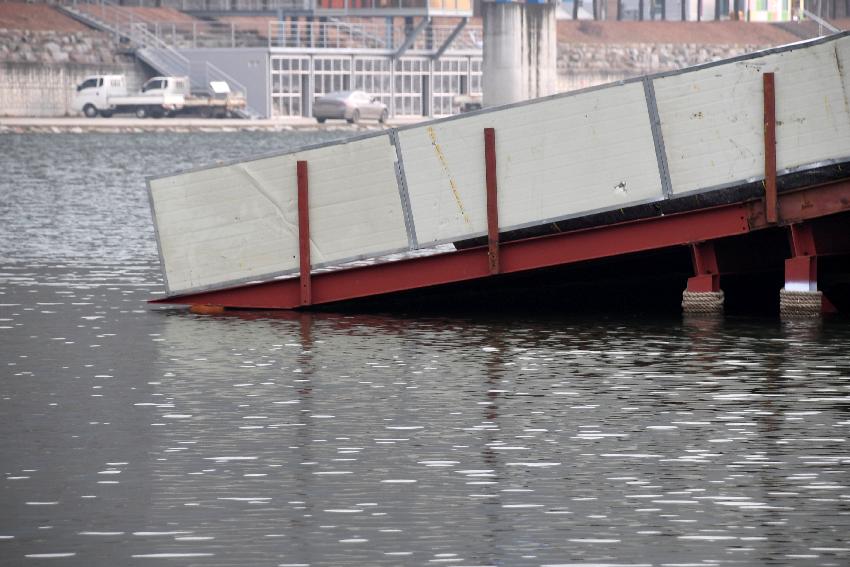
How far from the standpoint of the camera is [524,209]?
2112cm

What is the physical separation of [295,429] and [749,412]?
136 inches

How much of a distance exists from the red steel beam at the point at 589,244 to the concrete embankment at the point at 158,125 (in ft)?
249

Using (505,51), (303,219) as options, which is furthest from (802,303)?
(505,51)

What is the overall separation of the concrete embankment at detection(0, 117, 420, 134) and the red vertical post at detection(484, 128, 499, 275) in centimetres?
7628

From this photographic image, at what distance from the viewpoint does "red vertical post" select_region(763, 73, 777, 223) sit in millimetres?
20234

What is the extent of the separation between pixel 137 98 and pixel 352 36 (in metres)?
Answer: 20.6

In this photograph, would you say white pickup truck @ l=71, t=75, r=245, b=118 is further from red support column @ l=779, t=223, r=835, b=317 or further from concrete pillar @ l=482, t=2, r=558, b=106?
red support column @ l=779, t=223, r=835, b=317

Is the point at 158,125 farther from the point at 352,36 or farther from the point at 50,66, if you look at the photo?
the point at 352,36

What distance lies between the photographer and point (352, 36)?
11962cm

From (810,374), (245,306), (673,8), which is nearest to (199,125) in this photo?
(673,8)

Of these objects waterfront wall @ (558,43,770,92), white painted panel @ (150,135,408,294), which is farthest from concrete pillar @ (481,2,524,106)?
white painted panel @ (150,135,408,294)

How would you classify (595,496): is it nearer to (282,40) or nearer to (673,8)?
(282,40)

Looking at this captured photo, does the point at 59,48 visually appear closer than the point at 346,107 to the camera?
Yes

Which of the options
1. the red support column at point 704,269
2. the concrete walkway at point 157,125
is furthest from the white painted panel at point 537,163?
the concrete walkway at point 157,125
